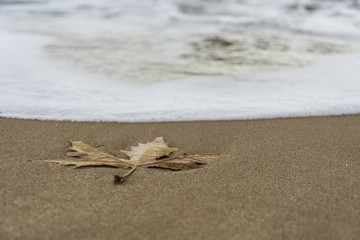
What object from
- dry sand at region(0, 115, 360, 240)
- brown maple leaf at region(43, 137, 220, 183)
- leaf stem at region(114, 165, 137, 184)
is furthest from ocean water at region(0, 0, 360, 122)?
leaf stem at region(114, 165, 137, 184)

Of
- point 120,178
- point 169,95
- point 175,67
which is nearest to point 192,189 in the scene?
point 120,178

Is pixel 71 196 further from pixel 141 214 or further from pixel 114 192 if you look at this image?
pixel 141 214

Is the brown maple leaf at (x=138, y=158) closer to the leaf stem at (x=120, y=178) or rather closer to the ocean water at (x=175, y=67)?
the leaf stem at (x=120, y=178)

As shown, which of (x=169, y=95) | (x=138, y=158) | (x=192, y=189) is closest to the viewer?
(x=192, y=189)

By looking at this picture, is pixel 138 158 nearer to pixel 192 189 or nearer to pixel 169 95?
pixel 192 189

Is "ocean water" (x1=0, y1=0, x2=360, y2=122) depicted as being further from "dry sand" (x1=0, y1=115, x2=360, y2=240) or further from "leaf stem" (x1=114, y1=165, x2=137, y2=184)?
"leaf stem" (x1=114, y1=165, x2=137, y2=184)

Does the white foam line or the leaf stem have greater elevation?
the white foam line
